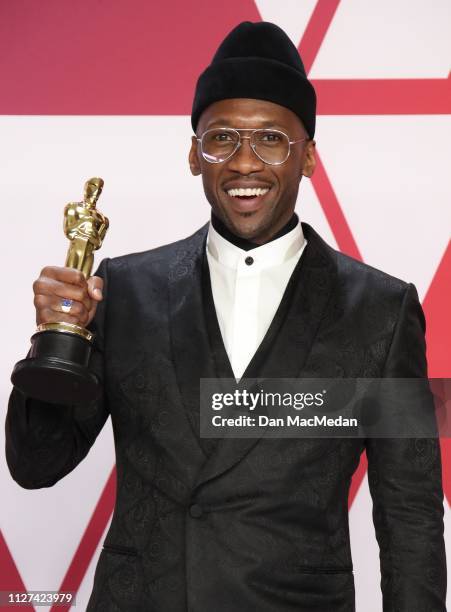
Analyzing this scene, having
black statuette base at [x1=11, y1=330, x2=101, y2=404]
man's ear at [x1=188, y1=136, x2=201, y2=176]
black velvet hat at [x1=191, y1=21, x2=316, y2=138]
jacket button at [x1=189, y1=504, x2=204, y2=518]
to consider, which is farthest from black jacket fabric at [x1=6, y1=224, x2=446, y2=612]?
black velvet hat at [x1=191, y1=21, x2=316, y2=138]

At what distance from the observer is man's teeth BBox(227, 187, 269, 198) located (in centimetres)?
192

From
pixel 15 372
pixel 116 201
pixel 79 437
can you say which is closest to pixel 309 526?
pixel 79 437

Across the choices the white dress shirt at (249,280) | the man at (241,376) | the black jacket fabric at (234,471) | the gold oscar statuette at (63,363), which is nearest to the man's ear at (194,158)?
the man at (241,376)

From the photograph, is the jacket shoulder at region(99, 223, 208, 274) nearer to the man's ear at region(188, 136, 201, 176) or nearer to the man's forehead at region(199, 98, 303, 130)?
the man's ear at region(188, 136, 201, 176)

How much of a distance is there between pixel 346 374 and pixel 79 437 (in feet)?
1.68

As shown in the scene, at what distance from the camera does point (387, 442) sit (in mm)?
1871

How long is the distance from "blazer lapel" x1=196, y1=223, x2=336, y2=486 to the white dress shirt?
35 millimetres

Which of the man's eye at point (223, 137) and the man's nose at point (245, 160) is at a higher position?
the man's eye at point (223, 137)

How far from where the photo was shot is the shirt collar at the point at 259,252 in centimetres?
201

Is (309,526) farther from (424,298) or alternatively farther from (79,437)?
(424,298)

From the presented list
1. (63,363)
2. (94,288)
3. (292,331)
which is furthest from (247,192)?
(63,363)

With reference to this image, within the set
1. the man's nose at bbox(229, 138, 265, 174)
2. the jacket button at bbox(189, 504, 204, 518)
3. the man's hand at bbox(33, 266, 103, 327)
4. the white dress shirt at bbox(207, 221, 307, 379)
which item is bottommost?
the jacket button at bbox(189, 504, 204, 518)

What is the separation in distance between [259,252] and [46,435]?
552mm

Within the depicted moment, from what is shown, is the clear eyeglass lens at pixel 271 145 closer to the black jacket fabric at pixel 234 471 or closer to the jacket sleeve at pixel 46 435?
the black jacket fabric at pixel 234 471
